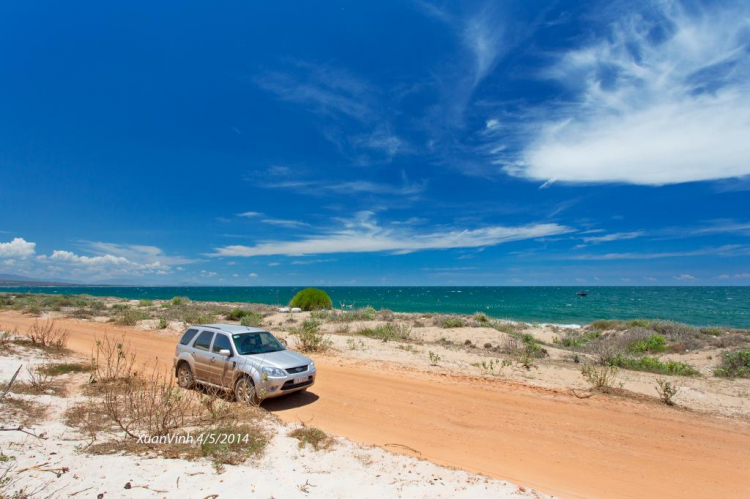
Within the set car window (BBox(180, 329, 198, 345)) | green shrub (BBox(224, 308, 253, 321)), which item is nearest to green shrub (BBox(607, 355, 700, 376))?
car window (BBox(180, 329, 198, 345))

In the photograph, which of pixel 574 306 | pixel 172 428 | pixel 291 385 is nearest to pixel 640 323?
pixel 291 385

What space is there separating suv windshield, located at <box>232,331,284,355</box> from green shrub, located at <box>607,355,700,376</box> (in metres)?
13.3

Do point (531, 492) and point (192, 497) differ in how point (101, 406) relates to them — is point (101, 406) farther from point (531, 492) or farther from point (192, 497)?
point (531, 492)

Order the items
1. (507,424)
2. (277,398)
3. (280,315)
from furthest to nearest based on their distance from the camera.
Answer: (280,315) < (277,398) < (507,424)

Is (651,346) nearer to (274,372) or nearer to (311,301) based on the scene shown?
(274,372)

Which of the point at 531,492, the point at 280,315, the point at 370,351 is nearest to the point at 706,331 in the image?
the point at 370,351

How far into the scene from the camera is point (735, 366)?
13547 millimetres

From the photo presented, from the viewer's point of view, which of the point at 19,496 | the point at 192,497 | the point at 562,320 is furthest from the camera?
the point at 562,320

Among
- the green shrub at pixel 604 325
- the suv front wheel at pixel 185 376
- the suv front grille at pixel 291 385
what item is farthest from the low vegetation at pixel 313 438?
the green shrub at pixel 604 325

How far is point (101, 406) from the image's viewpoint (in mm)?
7367

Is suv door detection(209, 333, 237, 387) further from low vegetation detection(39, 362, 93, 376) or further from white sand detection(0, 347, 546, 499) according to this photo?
low vegetation detection(39, 362, 93, 376)

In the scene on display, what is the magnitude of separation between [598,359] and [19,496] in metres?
18.2

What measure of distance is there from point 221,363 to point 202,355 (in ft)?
2.75

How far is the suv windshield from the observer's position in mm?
9109
